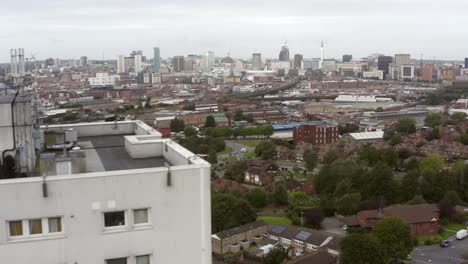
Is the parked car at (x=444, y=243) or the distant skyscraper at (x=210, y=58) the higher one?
the distant skyscraper at (x=210, y=58)

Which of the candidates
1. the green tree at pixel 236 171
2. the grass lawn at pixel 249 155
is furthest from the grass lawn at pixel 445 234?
the grass lawn at pixel 249 155

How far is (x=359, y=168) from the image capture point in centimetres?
1176

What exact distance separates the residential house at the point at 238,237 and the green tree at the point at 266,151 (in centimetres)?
637

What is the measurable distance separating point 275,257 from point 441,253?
2.79 meters

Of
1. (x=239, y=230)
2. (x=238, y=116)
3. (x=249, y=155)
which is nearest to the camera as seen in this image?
(x=239, y=230)

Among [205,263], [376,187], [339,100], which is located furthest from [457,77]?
[205,263]

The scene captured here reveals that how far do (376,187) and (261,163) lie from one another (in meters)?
3.91

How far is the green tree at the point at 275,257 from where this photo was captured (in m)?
7.81

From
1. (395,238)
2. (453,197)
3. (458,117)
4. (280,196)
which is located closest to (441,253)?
(395,238)

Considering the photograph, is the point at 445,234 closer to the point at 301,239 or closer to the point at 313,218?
the point at 313,218

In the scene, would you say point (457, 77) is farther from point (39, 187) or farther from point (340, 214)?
point (39, 187)

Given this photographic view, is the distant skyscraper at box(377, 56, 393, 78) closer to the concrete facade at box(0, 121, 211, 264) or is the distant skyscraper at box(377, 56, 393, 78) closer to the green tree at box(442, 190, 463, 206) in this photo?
the green tree at box(442, 190, 463, 206)

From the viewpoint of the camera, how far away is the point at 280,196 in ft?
36.3

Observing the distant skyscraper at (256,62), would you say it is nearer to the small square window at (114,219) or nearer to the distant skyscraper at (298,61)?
the distant skyscraper at (298,61)
